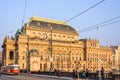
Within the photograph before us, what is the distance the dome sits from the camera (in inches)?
4757

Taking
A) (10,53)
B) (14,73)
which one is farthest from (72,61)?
(14,73)

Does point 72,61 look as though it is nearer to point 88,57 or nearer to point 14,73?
point 88,57

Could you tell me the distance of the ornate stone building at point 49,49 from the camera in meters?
110

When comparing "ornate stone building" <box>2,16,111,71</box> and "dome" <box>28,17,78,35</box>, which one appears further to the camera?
"dome" <box>28,17,78,35</box>

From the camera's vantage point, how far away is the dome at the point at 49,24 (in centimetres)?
12082

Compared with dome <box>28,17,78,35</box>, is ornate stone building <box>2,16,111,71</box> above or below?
below

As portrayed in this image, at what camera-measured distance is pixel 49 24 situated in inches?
4943

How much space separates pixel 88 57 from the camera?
13100 cm

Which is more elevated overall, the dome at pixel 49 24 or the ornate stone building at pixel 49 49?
the dome at pixel 49 24

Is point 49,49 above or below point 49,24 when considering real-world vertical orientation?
below

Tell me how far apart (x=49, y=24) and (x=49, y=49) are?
24.6m

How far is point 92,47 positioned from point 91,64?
26.0ft

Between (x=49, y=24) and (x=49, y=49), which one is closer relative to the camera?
(x=49, y=49)

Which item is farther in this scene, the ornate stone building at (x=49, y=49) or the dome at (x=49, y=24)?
the dome at (x=49, y=24)
